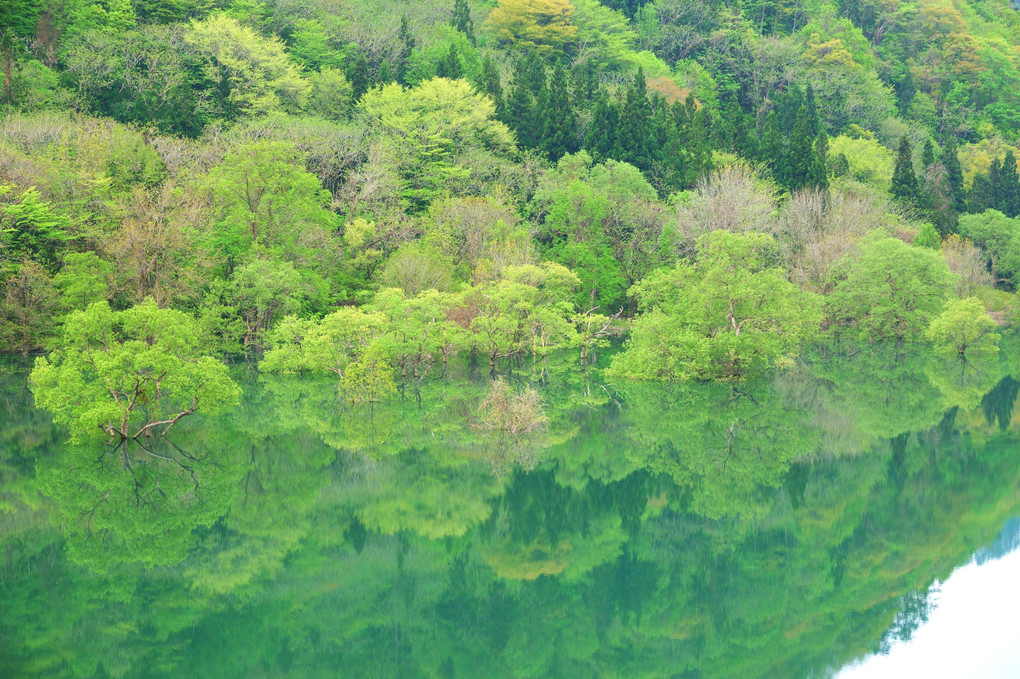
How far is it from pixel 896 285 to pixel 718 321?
14927 mm

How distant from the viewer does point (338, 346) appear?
105 feet

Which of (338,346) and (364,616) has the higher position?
(364,616)

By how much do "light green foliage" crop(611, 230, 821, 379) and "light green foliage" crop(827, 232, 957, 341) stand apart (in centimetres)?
1072

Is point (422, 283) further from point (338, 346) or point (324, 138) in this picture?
point (324, 138)

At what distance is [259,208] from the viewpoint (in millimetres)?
39188

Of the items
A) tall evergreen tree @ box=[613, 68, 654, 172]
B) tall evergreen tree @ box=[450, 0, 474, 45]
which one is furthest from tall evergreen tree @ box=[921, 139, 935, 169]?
tall evergreen tree @ box=[450, 0, 474, 45]

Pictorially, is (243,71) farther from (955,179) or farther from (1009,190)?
(1009,190)

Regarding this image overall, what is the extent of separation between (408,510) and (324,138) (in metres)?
33.2

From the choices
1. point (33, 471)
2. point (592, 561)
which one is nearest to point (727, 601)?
point (592, 561)

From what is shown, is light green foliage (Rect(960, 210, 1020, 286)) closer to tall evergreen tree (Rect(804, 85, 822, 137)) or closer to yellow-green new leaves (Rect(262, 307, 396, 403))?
tall evergreen tree (Rect(804, 85, 822, 137))

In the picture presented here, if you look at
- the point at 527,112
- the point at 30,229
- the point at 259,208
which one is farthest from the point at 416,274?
the point at 527,112

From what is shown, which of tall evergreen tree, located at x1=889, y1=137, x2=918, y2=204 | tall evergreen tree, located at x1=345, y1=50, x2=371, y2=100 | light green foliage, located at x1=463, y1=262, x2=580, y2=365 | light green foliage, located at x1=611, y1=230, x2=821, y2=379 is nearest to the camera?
light green foliage, located at x1=611, y1=230, x2=821, y2=379

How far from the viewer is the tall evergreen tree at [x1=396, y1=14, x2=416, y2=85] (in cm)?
6272

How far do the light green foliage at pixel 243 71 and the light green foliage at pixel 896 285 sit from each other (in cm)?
3026
